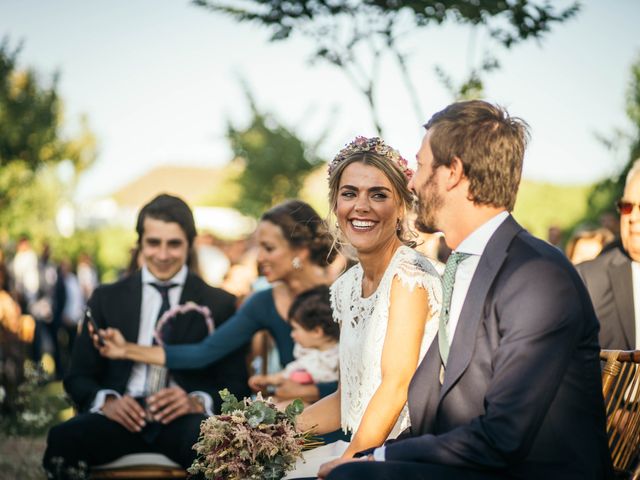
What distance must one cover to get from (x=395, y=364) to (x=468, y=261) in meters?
0.66

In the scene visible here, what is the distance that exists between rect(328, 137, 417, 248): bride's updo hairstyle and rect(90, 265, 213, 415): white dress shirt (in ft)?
6.07

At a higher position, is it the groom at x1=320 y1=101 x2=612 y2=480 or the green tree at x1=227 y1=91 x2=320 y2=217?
the green tree at x1=227 y1=91 x2=320 y2=217

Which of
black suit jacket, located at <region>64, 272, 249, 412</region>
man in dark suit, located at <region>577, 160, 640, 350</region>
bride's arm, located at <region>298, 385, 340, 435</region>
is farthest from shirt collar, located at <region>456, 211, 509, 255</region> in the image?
black suit jacket, located at <region>64, 272, 249, 412</region>

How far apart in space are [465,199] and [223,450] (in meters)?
1.28

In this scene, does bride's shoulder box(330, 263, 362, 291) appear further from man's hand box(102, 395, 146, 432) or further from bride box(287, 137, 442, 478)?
man's hand box(102, 395, 146, 432)

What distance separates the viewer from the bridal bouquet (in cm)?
296

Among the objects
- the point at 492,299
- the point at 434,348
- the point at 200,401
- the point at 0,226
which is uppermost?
the point at 0,226

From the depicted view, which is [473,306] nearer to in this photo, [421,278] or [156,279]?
[421,278]

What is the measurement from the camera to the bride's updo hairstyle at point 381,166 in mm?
3596

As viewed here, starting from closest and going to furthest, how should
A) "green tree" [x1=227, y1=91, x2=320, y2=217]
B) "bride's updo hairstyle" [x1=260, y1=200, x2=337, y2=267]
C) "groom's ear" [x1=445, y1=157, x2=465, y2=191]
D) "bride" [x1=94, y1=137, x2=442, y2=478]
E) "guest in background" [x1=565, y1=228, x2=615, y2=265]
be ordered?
"groom's ear" [x1=445, y1=157, x2=465, y2=191]
"bride" [x1=94, y1=137, x2=442, y2=478]
"bride's updo hairstyle" [x1=260, y1=200, x2=337, y2=267]
"guest in background" [x1=565, y1=228, x2=615, y2=265]
"green tree" [x1=227, y1=91, x2=320, y2=217]

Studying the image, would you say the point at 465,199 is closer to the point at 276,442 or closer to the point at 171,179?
the point at 276,442

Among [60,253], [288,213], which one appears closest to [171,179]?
[60,253]

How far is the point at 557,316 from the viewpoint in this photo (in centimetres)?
229

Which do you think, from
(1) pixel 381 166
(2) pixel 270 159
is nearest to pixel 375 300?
(1) pixel 381 166
